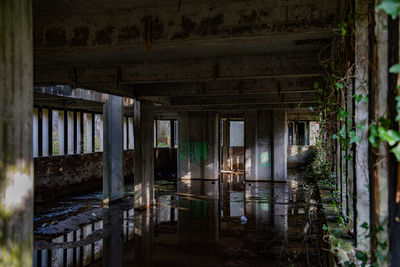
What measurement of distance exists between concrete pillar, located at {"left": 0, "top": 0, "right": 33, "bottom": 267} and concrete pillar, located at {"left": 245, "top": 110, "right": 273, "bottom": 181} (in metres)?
17.1

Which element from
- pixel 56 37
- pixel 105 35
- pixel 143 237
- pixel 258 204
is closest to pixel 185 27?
pixel 105 35

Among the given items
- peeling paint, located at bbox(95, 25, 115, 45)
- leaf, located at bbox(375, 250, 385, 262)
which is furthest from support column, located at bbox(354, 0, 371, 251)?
peeling paint, located at bbox(95, 25, 115, 45)

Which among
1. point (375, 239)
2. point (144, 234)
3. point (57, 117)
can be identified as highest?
point (57, 117)

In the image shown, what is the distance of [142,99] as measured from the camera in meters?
13.2

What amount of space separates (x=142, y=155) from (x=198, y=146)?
25.6 feet

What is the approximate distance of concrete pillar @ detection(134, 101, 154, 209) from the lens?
13414 millimetres

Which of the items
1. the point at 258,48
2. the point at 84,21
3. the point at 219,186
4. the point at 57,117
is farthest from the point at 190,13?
the point at 57,117

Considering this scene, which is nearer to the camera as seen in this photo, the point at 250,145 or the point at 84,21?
the point at 84,21

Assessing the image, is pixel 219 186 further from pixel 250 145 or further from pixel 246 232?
pixel 246 232

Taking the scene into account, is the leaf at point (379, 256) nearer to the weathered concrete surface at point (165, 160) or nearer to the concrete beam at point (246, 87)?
the concrete beam at point (246, 87)

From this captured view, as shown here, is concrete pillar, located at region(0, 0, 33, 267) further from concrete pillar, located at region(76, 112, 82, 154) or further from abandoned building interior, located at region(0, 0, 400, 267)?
concrete pillar, located at region(76, 112, 82, 154)

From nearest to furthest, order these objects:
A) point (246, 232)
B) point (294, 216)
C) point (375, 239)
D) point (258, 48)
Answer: point (375, 239) → point (258, 48) → point (246, 232) → point (294, 216)

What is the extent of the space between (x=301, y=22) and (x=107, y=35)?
2.87 m

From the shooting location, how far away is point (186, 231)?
1033cm
